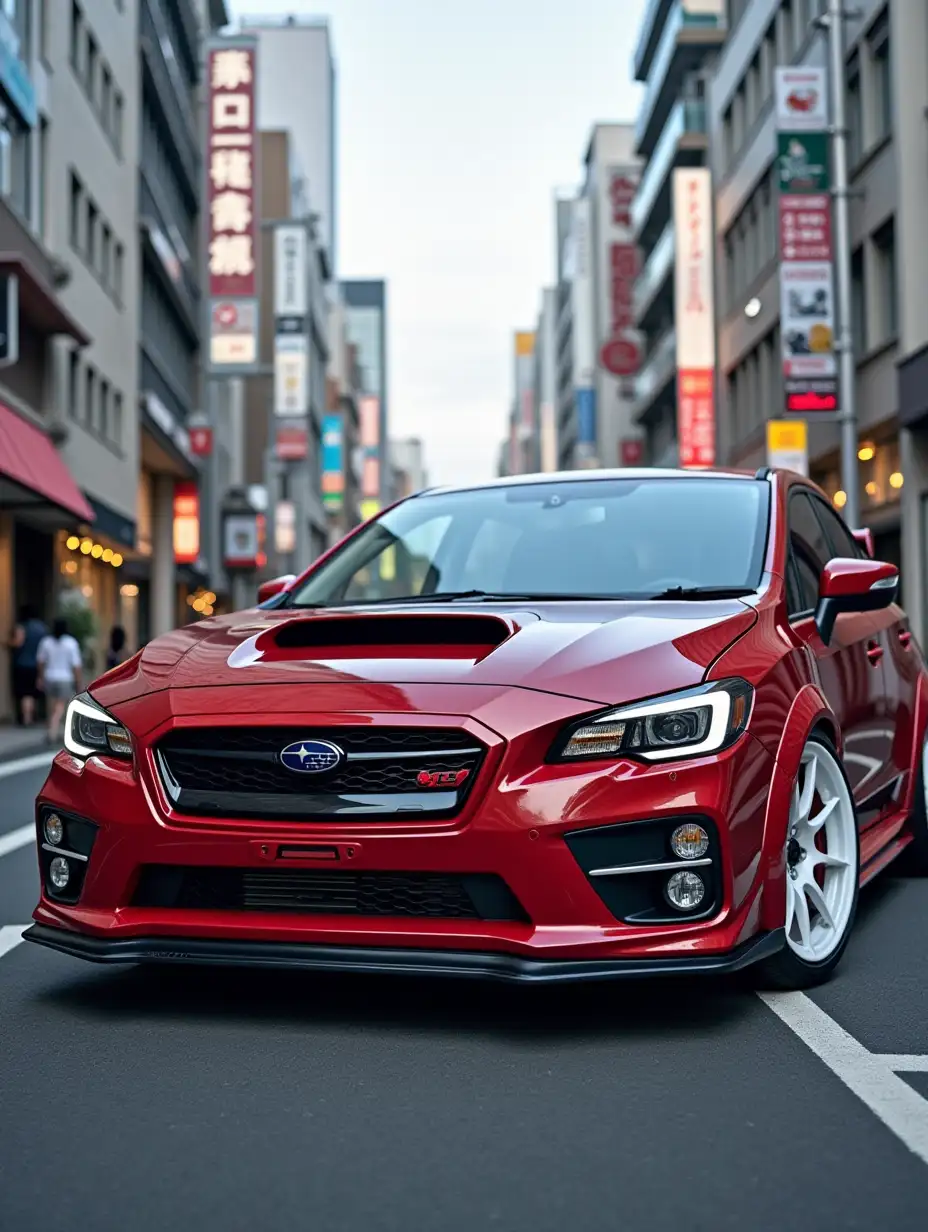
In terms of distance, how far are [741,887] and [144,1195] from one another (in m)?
1.79

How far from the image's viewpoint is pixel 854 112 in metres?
29.1

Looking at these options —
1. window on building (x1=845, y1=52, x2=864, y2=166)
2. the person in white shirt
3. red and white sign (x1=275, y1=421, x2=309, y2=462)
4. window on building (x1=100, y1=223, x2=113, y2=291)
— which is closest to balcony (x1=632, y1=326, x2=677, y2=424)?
window on building (x1=845, y1=52, x2=864, y2=166)

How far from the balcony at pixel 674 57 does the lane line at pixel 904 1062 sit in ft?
148

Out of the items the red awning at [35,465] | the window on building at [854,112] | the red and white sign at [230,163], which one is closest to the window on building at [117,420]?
the red awning at [35,465]

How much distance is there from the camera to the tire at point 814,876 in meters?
4.89

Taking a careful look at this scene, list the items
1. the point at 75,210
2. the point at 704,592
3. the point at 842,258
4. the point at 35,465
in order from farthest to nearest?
1. the point at 75,210
2. the point at 842,258
3. the point at 35,465
4. the point at 704,592

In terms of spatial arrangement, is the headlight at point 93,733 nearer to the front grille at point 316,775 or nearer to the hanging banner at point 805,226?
the front grille at point 316,775

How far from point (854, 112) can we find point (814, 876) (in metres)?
26.1

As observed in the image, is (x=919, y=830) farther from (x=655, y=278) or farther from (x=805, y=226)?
(x=655, y=278)

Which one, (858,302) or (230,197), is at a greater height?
(230,197)

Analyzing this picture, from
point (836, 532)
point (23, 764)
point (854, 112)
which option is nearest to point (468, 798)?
point (836, 532)

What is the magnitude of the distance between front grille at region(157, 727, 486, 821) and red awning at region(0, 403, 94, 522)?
51.4ft

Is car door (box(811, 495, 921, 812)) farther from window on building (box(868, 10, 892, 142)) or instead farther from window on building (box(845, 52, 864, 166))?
window on building (box(845, 52, 864, 166))

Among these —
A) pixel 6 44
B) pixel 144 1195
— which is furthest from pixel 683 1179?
pixel 6 44
